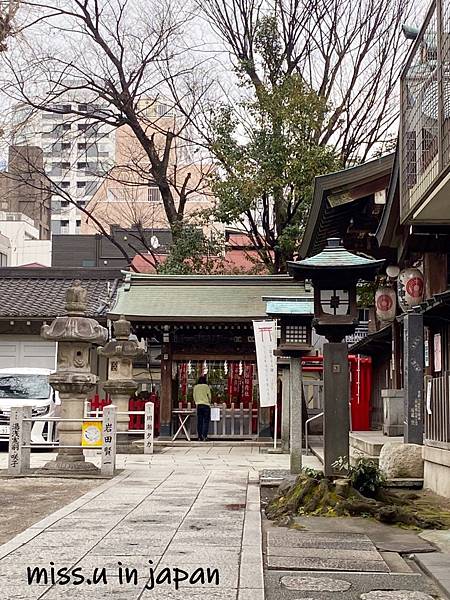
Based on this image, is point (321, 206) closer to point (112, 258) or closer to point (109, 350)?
point (109, 350)

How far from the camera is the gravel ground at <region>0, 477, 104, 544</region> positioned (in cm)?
913

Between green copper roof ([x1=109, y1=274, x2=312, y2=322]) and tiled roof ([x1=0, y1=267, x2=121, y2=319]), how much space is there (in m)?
2.38

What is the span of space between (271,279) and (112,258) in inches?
945

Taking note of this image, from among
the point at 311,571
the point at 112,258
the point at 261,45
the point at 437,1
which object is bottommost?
the point at 311,571

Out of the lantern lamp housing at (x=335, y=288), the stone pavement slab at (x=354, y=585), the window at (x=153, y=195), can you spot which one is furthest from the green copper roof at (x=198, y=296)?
the window at (x=153, y=195)

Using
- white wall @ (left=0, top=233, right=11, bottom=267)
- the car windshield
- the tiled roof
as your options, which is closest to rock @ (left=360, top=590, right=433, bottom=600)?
the car windshield

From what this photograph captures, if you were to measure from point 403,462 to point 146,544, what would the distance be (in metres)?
5.58

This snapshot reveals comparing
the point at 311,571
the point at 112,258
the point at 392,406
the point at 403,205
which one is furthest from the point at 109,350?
the point at 112,258

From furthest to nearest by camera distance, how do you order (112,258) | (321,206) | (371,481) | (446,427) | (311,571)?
(112,258) → (321,206) → (446,427) → (371,481) → (311,571)

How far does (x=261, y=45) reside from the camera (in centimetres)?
2784

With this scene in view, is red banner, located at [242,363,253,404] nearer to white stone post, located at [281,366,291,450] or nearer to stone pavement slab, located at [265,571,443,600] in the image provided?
white stone post, located at [281,366,291,450]

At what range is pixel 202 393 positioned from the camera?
23.2m

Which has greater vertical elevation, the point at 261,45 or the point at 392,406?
the point at 261,45

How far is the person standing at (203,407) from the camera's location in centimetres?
2327
